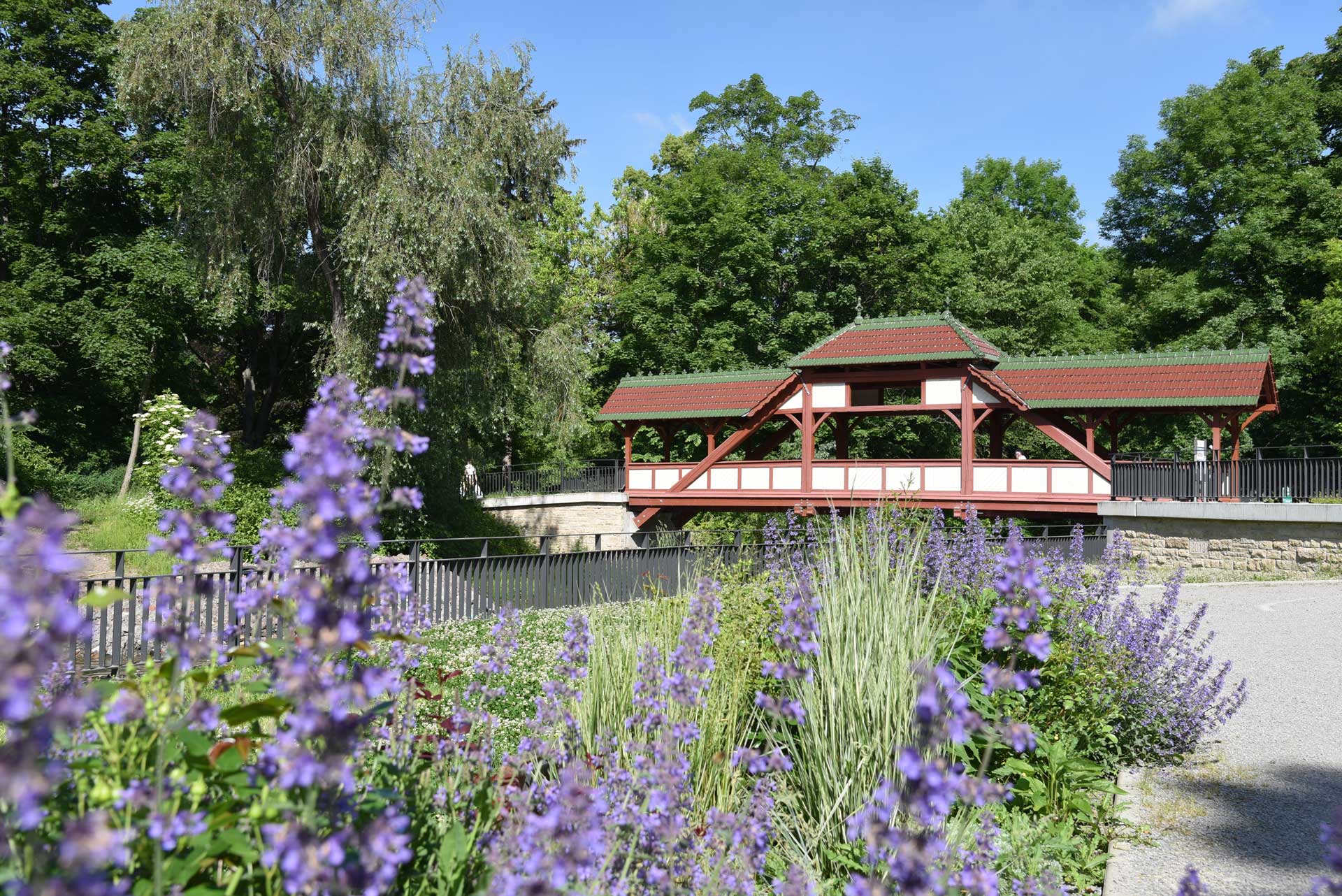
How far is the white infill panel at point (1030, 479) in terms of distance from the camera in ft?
67.2

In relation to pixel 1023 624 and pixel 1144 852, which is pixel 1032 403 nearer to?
pixel 1144 852

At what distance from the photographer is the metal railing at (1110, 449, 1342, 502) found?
1794cm

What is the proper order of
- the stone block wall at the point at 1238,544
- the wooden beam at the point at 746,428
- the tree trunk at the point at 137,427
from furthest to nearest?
the wooden beam at the point at 746,428, the tree trunk at the point at 137,427, the stone block wall at the point at 1238,544

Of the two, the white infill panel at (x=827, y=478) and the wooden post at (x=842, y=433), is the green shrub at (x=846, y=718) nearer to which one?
the white infill panel at (x=827, y=478)

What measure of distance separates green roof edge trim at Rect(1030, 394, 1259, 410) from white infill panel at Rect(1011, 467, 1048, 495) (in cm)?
180

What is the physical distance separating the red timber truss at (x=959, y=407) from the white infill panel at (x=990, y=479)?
23mm

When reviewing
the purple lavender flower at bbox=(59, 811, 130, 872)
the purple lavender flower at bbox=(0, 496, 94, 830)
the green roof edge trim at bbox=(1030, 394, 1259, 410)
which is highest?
the green roof edge trim at bbox=(1030, 394, 1259, 410)

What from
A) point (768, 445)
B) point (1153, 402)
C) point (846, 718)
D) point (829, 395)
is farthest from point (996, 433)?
point (846, 718)

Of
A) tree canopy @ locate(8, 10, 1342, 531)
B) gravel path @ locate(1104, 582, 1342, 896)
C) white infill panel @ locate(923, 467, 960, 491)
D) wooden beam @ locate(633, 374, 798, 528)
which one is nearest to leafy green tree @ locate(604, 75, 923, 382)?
tree canopy @ locate(8, 10, 1342, 531)

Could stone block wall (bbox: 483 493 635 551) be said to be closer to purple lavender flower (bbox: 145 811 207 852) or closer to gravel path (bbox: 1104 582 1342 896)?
gravel path (bbox: 1104 582 1342 896)

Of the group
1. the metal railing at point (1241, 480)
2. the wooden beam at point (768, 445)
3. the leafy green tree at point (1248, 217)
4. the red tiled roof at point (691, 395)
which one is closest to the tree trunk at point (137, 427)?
the red tiled roof at point (691, 395)

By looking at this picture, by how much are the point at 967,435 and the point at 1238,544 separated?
252 inches

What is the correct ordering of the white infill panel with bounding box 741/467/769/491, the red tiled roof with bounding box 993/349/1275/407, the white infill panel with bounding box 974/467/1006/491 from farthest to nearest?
1. the white infill panel with bounding box 741/467/769/491
2. the white infill panel with bounding box 974/467/1006/491
3. the red tiled roof with bounding box 993/349/1275/407

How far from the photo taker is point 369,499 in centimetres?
190
